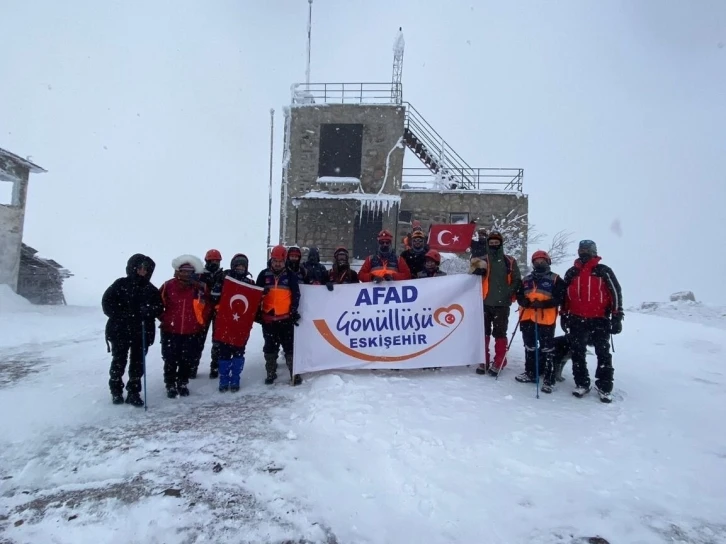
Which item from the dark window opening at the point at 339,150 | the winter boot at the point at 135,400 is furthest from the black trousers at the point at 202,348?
the dark window opening at the point at 339,150

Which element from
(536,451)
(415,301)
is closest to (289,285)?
(415,301)

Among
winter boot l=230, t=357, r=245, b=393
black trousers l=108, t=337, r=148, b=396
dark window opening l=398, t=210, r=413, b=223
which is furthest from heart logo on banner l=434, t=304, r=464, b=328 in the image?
dark window opening l=398, t=210, r=413, b=223

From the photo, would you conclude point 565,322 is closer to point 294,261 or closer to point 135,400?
point 294,261

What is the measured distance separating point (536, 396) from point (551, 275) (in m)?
1.50

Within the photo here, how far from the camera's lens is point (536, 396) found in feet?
16.2

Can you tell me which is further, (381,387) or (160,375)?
(160,375)

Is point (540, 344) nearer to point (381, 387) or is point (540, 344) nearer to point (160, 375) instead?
point (381, 387)

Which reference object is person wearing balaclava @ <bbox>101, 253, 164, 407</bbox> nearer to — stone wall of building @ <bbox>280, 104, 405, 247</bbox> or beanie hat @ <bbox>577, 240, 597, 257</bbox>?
beanie hat @ <bbox>577, 240, 597, 257</bbox>

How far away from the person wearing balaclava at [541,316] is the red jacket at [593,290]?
6.6 inches

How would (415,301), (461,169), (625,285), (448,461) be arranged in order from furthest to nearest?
1. (625,285)
2. (461,169)
3. (415,301)
4. (448,461)

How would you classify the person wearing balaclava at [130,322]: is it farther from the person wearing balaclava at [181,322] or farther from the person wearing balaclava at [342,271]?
the person wearing balaclava at [342,271]

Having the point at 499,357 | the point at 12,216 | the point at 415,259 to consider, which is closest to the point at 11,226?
the point at 12,216

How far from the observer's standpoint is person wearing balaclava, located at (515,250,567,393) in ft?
17.3

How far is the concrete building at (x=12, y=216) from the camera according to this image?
15133 mm
